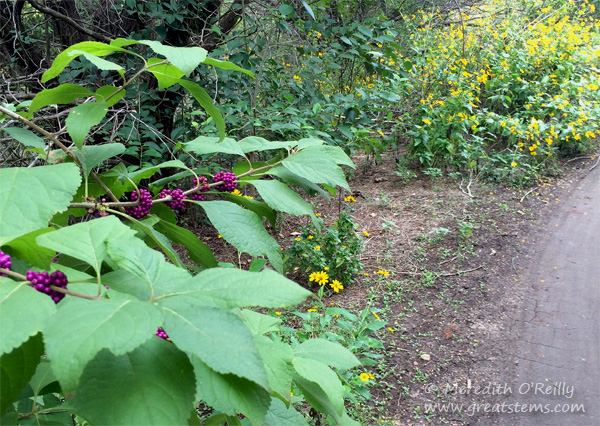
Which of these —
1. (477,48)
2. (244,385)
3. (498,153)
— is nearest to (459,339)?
(244,385)

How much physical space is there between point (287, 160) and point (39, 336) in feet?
1.78

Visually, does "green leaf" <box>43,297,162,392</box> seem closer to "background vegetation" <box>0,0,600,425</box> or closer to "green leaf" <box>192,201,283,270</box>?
"background vegetation" <box>0,0,600,425</box>

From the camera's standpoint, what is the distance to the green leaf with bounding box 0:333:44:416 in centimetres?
45

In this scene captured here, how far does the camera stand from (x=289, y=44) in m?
3.92

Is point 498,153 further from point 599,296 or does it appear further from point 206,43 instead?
point 206,43

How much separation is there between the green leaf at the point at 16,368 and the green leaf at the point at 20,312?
0.06 metres

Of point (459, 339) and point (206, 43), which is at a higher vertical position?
point (206, 43)

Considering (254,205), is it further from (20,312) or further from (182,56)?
(20,312)

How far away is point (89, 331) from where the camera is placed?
0.38 meters

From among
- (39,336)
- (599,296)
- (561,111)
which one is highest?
(39,336)

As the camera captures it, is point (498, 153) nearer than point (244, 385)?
No

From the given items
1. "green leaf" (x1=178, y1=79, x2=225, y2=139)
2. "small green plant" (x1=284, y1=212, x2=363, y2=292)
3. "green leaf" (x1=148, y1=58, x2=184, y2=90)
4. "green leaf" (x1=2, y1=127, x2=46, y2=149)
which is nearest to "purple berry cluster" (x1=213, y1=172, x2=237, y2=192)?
"green leaf" (x1=178, y1=79, x2=225, y2=139)

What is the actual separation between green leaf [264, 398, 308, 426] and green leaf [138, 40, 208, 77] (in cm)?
67

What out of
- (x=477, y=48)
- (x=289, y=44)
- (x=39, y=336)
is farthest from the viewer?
(x=477, y=48)
